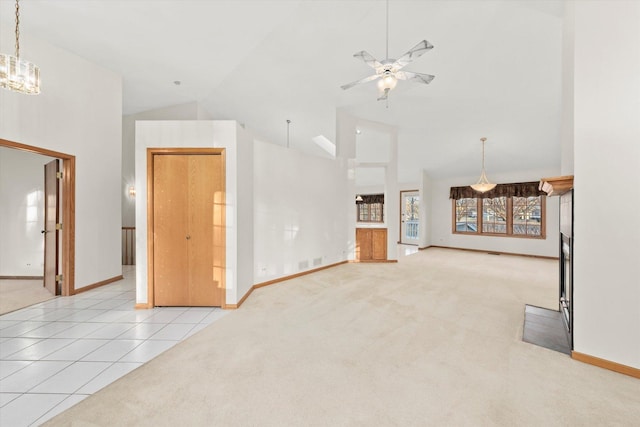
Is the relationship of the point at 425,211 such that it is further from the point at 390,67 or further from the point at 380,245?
the point at 390,67

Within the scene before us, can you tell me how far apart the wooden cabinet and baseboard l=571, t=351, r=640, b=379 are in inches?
164

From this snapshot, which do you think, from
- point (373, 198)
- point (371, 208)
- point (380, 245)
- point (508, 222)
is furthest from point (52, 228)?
point (508, 222)

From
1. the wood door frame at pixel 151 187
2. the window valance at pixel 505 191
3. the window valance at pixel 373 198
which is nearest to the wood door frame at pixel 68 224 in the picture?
the wood door frame at pixel 151 187

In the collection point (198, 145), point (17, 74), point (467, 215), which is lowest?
point (467, 215)

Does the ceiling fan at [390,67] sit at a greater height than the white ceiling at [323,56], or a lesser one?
lesser

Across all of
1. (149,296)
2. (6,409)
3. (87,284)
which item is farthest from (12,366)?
(87,284)

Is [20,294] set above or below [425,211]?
below

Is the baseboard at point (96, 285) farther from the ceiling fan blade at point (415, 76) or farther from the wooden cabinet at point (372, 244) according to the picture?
the ceiling fan blade at point (415, 76)

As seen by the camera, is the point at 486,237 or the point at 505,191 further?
the point at 486,237

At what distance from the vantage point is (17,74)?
2129 millimetres

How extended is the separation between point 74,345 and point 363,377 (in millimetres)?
2673

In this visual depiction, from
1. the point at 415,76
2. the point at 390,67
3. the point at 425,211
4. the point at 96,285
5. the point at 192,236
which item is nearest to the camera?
the point at 390,67

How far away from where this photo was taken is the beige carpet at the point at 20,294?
325 centimetres

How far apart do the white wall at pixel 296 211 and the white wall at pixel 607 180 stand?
3747mm
